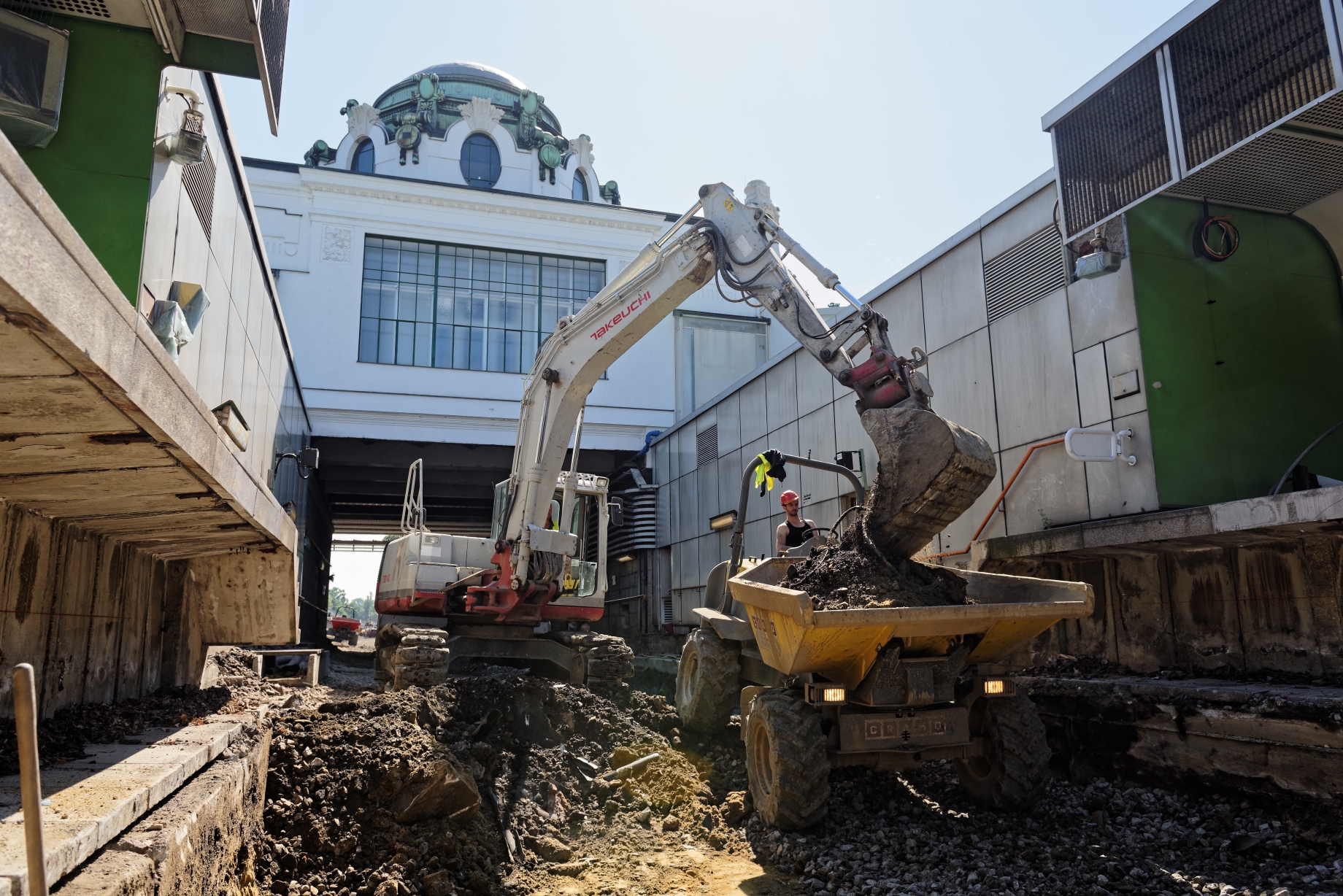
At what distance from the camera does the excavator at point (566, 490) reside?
9.30 metres

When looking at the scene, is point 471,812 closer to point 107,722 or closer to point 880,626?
point 107,722

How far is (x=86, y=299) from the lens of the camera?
2426 millimetres

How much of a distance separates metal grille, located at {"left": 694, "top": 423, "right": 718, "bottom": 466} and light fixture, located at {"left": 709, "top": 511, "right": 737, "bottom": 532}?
51.2 inches

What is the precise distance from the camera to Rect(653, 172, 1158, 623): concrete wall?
8648mm

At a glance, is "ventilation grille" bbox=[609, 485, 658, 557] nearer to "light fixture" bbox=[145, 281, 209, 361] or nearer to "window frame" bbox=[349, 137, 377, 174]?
"window frame" bbox=[349, 137, 377, 174]

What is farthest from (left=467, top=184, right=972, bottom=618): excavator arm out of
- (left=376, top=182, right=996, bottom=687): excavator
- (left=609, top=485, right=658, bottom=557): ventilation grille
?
(left=609, top=485, right=658, bottom=557): ventilation grille

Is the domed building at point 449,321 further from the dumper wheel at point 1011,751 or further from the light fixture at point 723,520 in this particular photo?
the dumper wheel at point 1011,751

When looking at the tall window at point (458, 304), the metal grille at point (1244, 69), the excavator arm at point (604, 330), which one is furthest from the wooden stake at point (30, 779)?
the tall window at point (458, 304)

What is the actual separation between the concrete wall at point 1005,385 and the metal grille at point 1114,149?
61 cm

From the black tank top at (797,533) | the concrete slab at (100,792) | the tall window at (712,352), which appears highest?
the tall window at (712,352)

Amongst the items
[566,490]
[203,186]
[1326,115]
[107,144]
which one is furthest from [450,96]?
[1326,115]

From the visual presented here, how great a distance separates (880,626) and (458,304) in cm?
1945

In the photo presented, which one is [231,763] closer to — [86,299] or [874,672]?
[86,299]

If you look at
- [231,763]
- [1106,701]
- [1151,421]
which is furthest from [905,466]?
[231,763]
